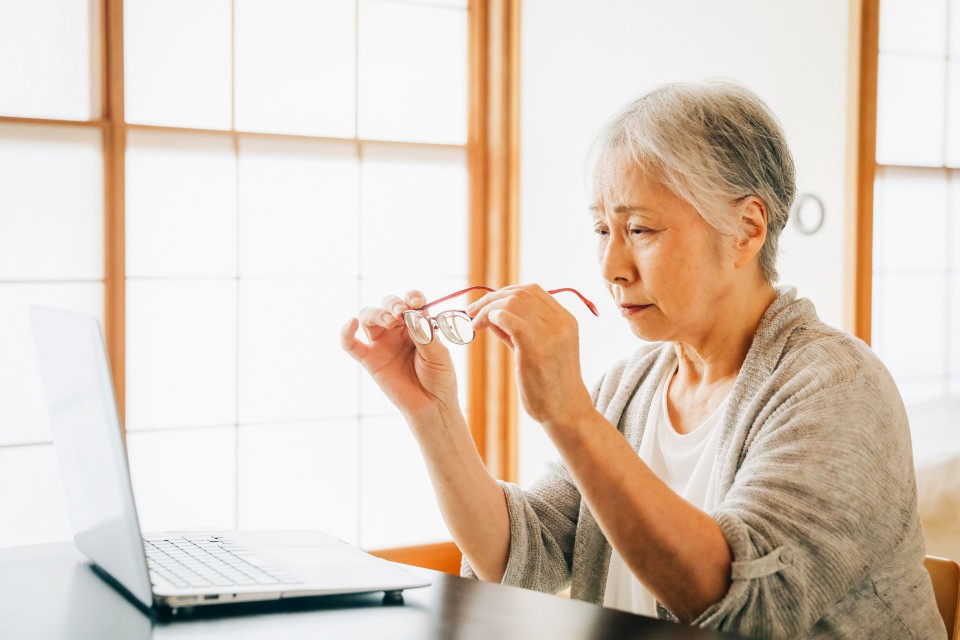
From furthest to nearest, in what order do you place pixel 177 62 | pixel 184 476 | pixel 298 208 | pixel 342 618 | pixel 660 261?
pixel 298 208
pixel 184 476
pixel 177 62
pixel 660 261
pixel 342 618

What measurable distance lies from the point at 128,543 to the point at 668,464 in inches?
34.3

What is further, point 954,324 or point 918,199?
point 954,324

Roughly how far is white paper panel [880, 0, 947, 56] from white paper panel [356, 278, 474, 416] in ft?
6.63

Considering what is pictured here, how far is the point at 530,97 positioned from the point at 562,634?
277 centimetres

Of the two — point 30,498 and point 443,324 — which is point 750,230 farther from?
point 30,498

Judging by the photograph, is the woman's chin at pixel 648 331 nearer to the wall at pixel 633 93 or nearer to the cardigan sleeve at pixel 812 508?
the cardigan sleeve at pixel 812 508

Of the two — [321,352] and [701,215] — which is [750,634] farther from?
[321,352]

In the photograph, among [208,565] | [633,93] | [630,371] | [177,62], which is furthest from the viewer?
[633,93]

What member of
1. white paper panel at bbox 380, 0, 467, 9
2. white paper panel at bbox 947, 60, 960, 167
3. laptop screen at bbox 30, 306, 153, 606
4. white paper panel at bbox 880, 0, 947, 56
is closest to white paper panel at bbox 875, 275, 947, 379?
white paper panel at bbox 947, 60, 960, 167

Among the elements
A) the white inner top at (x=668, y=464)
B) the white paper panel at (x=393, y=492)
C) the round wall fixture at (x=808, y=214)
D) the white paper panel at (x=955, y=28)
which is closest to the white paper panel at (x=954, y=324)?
the round wall fixture at (x=808, y=214)

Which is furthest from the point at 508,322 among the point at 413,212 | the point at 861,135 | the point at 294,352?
the point at 861,135

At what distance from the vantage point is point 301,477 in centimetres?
332

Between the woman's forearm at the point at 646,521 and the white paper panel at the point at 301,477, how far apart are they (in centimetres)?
221

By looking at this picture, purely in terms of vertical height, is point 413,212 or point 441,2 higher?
point 441,2
